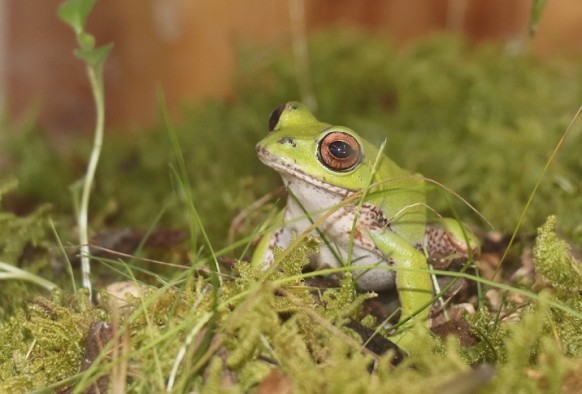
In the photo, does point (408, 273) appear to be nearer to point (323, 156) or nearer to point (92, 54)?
point (323, 156)


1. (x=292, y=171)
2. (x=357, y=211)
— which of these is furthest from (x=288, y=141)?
(x=357, y=211)

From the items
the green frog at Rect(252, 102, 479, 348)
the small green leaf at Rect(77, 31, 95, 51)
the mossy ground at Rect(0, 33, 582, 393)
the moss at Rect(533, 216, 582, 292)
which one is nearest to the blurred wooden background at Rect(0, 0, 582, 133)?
the mossy ground at Rect(0, 33, 582, 393)

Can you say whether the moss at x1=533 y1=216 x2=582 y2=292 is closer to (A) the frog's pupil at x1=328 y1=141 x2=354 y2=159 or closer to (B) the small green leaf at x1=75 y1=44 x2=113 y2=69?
(A) the frog's pupil at x1=328 y1=141 x2=354 y2=159

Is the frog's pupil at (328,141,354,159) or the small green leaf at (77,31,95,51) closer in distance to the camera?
the frog's pupil at (328,141,354,159)

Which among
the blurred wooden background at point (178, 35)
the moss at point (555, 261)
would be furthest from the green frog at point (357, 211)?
the blurred wooden background at point (178, 35)

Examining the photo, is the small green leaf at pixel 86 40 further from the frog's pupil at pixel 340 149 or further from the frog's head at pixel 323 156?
the frog's pupil at pixel 340 149

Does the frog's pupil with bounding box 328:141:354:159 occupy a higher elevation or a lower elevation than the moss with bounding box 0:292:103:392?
higher
